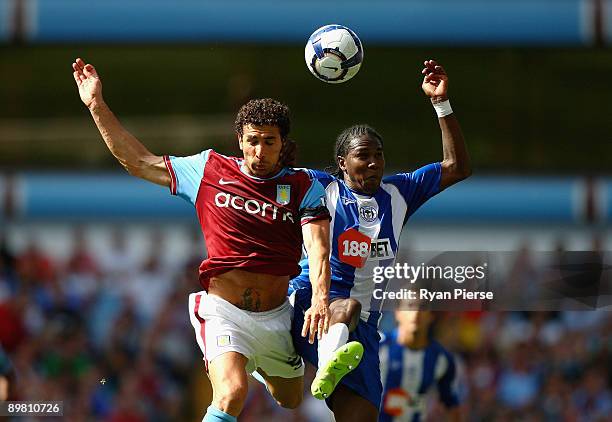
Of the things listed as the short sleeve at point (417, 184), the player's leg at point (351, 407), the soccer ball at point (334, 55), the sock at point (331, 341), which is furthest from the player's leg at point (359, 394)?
the soccer ball at point (334, 55)

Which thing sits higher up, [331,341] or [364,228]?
[364,228]

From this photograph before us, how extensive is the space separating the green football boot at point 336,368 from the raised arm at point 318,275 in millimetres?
211

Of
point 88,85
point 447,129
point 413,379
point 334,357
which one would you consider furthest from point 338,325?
point 413,379

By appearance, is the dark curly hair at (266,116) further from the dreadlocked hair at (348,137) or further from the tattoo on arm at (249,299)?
the tattoo on arm at (249,299)

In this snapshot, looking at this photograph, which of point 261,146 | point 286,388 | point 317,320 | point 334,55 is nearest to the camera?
point 317,320

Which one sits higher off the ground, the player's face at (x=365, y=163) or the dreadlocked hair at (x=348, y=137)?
the dreadlocked hair at (x=348, y=137)

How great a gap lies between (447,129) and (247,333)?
1.97 metres

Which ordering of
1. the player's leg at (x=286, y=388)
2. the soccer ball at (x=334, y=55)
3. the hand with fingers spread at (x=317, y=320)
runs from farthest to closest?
the soccer ball at (x=334, y=55) < the player's leg at (x=286, y=388) < the hand with fingers spread at (x=317, y=320)

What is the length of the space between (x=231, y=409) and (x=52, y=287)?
6314mm

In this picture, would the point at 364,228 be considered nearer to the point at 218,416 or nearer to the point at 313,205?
the point at 313,205

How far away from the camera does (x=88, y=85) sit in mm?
7273

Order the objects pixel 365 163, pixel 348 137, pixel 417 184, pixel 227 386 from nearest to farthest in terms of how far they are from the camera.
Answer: pixel 227 386 → pixel 365 163 → pixel 348 137 → pixel 417 184

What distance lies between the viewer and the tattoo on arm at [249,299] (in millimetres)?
7078

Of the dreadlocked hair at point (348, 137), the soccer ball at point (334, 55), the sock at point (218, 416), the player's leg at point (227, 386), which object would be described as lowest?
the sock at point (218, 416)
